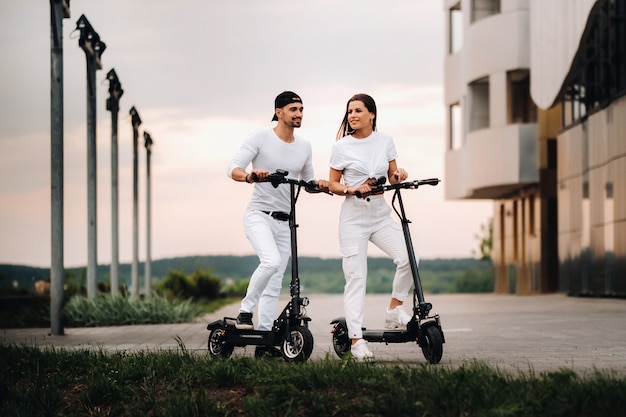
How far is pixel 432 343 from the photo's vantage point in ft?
28.2

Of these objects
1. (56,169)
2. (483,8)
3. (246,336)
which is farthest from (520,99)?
(246,336)

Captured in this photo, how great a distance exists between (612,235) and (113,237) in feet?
36.9

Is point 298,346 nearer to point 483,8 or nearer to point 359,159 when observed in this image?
point 359,159

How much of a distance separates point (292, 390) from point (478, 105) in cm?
3358

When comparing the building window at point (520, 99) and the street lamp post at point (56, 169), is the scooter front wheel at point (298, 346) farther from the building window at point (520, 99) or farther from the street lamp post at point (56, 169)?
the building window at point (520, 99)

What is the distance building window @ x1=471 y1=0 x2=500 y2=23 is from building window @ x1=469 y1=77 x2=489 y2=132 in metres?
2.20

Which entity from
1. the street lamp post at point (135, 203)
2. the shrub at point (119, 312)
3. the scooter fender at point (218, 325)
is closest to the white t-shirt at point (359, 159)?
the scooter fender at point (218, 325)

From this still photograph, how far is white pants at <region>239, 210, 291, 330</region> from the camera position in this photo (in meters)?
9.27

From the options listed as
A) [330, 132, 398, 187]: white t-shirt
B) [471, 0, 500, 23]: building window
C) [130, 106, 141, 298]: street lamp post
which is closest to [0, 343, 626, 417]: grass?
[330, 132, 398, 187]: white t-shirt

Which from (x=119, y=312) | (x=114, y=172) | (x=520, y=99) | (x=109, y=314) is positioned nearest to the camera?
(x=109, y=314)

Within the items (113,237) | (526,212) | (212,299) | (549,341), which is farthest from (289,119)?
(526,212)

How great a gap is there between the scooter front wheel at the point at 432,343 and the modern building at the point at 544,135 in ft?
59.4

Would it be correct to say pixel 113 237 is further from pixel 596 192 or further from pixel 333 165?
pixel 333 165

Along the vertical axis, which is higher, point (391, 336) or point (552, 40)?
point (552, 40)
